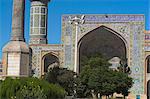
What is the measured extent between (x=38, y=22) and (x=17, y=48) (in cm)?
1553

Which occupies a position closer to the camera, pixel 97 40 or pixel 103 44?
pixel 97 40

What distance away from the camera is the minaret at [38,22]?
33.1 meters

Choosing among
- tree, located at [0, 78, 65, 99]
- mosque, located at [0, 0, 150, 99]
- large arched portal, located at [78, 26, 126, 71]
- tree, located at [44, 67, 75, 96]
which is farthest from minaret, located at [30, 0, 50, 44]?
tree, located at [0, 78, 65, 99]

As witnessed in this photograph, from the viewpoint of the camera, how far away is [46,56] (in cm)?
3120

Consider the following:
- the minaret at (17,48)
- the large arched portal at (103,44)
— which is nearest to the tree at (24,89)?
the minaret at (17,48)

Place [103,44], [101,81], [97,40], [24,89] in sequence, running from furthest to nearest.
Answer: [103,44]
[97,40]
[101,81]
[24,89]

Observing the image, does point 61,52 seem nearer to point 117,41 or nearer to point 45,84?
point 117,41

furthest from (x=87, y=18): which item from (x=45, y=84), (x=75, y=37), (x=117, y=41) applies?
(x=45, y=84)

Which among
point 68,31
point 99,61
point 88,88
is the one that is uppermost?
point 68,31

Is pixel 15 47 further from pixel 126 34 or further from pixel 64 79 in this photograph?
pixel 126 34

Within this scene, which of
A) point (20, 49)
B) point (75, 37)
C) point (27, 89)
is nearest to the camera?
point (27, 89)

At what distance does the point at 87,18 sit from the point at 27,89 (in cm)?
1780

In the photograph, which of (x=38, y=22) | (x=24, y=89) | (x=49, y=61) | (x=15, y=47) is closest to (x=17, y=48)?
(x=15, y=47)

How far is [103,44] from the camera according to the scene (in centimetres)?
3353
